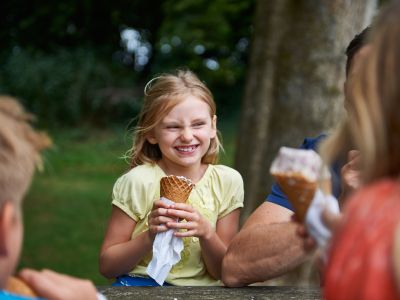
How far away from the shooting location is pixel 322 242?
5.00 feet

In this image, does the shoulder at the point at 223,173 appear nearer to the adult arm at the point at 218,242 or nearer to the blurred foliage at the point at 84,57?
the adult arm at the point at 218,242

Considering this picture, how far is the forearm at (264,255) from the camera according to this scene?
2.49 meters

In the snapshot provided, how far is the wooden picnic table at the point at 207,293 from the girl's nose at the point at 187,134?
541 millimetres

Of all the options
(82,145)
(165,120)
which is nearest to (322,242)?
A: (165,120)

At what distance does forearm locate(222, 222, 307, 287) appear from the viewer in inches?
98.1


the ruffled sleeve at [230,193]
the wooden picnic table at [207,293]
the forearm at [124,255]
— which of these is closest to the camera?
the wooden picnic table at [207,293]

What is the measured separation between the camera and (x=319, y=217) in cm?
154

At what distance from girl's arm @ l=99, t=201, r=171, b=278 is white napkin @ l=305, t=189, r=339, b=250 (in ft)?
3.08

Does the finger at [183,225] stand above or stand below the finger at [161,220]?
below

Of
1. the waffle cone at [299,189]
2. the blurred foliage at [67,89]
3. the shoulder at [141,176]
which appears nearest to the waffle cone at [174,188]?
the shoulder at [141,176]

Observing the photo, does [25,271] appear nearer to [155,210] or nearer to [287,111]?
[155,210]

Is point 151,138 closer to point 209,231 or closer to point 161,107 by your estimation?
point 161,107

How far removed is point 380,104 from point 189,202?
58.7 inches

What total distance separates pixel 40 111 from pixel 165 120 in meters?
12.7
